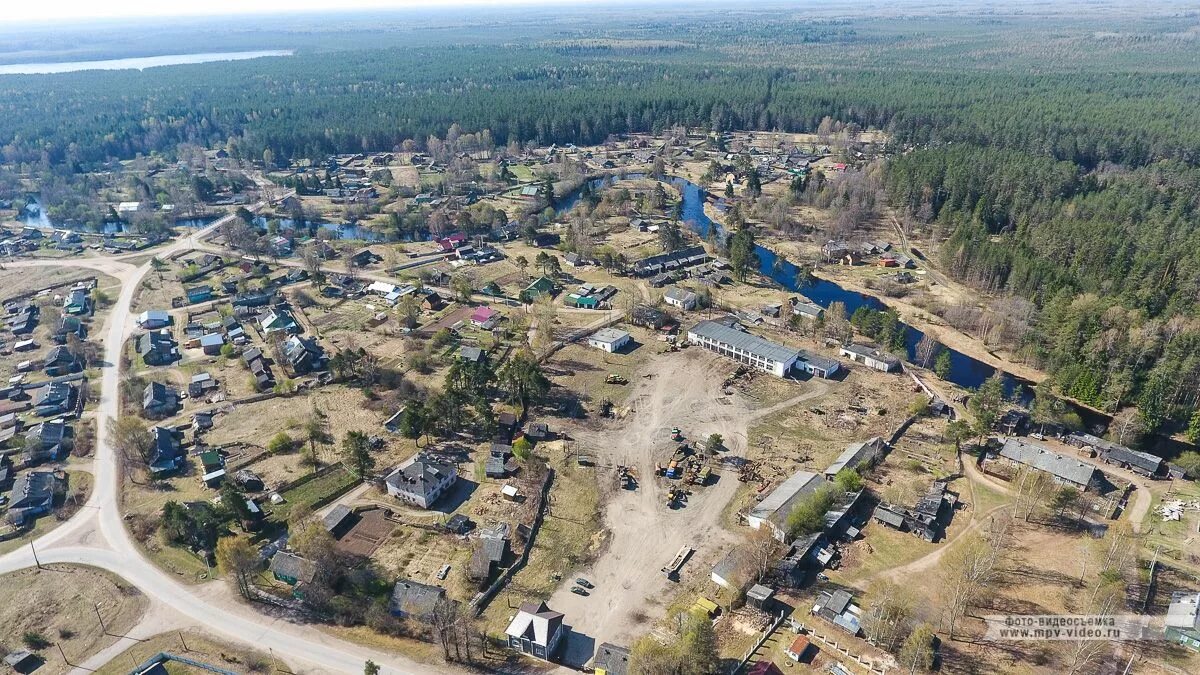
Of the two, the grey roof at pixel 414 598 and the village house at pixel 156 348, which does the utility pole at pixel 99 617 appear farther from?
the village house at pixel 156 348

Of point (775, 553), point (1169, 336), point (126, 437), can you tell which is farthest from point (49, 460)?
point (1169, 336)

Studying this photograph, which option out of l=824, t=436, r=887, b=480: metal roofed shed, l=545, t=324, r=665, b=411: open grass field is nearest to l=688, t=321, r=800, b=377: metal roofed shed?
l=545, t=324, r=665, b=411: open grass field

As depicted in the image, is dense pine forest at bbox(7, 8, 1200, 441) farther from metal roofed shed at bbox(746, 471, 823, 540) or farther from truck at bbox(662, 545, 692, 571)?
truck at bbox(662, 545, 692, 571)

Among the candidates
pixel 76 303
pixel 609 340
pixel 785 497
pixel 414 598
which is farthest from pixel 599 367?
pixel 76 303

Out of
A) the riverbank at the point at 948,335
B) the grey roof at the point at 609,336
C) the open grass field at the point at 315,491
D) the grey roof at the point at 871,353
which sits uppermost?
the grey roof at the point at 609,336

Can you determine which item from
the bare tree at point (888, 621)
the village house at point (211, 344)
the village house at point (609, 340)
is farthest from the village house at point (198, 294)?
the bare tree at point (888, 621)

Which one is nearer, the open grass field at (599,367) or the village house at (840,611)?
the village house at (840,611)
